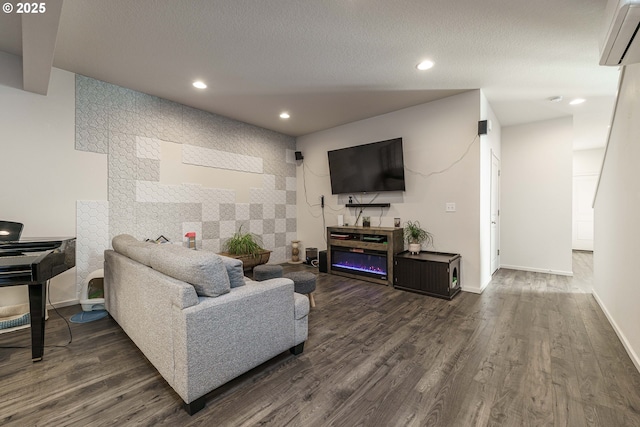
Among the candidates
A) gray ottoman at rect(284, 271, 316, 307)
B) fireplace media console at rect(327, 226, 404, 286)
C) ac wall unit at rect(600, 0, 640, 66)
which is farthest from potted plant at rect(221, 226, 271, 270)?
ac wall unit at rect(600, 0, 640, 66)

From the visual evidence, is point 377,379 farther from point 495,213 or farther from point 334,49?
point 495,213

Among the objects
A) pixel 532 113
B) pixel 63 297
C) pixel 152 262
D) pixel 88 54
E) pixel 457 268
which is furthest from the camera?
pixel 532 113

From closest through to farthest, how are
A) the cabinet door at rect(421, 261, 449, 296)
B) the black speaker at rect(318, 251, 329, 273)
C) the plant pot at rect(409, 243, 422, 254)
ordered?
1. the cabinet door at rect(421, 261, 449, 296)
2. the plant pot at rect(409, 243, 422, 254)
3. the black speaker at rect(318, 251, 329, 273)

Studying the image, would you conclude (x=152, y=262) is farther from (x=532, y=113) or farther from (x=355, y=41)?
(x=532, y=113)

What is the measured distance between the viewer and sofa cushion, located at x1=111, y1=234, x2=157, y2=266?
74.0 inches

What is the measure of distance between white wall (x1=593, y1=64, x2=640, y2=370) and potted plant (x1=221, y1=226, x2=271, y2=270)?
13.3 feet

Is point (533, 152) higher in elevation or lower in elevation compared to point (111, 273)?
higher

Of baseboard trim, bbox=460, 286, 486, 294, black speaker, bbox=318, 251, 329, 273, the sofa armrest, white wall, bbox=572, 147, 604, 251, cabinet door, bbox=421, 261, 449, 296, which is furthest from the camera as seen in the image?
white wall, bbox=572, 147, 604, 251

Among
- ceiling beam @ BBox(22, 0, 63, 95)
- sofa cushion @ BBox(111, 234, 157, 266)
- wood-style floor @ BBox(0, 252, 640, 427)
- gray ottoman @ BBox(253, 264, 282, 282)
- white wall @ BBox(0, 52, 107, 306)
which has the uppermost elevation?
ceiling beam @ BBox(22, 0, 63, 95)

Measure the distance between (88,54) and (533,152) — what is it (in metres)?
6.28

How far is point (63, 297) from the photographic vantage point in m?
2.93

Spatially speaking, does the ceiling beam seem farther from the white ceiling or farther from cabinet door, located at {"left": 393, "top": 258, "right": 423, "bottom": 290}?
cabinet door, located at {"left": 393, "top": 258, "right": 423, "bottom": 290}

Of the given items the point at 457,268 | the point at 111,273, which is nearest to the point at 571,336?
the point at 457,268

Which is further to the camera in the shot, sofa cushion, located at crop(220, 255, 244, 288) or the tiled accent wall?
the tiled accent wall
